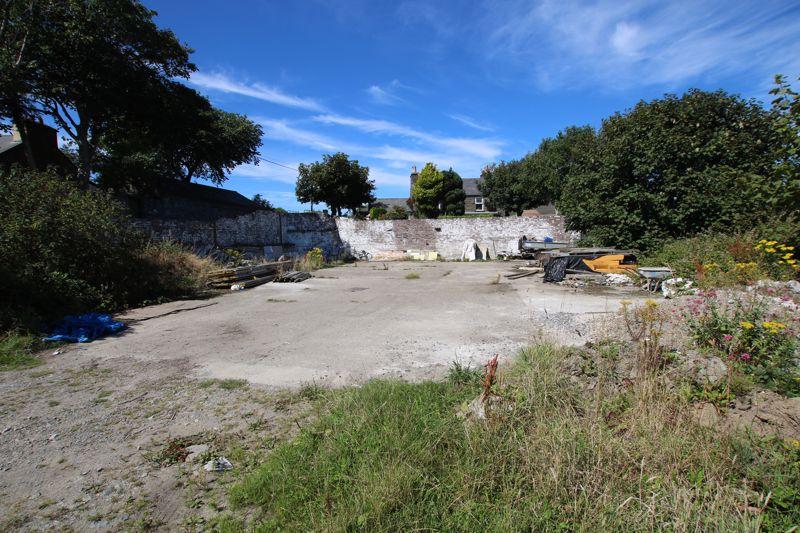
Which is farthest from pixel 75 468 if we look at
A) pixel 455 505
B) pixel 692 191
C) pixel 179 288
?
pixel 692 191

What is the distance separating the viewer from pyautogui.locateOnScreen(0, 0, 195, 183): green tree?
14552 mm

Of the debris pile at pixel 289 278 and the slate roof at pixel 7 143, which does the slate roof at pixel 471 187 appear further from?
the slate roof at pixel 7 143

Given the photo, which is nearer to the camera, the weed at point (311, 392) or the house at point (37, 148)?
the weed at point (311, 392)

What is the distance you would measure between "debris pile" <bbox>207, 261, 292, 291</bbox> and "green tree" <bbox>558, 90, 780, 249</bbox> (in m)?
11.7

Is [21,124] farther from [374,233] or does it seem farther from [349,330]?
[349,330]

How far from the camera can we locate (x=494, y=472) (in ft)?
7.26

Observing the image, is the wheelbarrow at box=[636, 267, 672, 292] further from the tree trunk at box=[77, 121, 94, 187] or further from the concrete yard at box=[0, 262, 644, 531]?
the tree trunk at box=[77, 121, 94, 187]

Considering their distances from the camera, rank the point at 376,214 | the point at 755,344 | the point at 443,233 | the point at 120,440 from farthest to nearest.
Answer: the point at 376,214 → the point at 443,233 → the point at 755,344 → the point at 120,440

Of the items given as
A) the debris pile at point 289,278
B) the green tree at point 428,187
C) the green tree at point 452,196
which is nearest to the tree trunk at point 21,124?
the debris pile at point 289,278

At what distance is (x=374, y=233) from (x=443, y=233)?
4223mm

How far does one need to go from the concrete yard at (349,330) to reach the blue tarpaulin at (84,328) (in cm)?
29

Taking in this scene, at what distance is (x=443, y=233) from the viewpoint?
21766 millimetres

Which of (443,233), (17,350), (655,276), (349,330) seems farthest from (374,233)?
(17,350)

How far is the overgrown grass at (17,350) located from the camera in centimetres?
471
